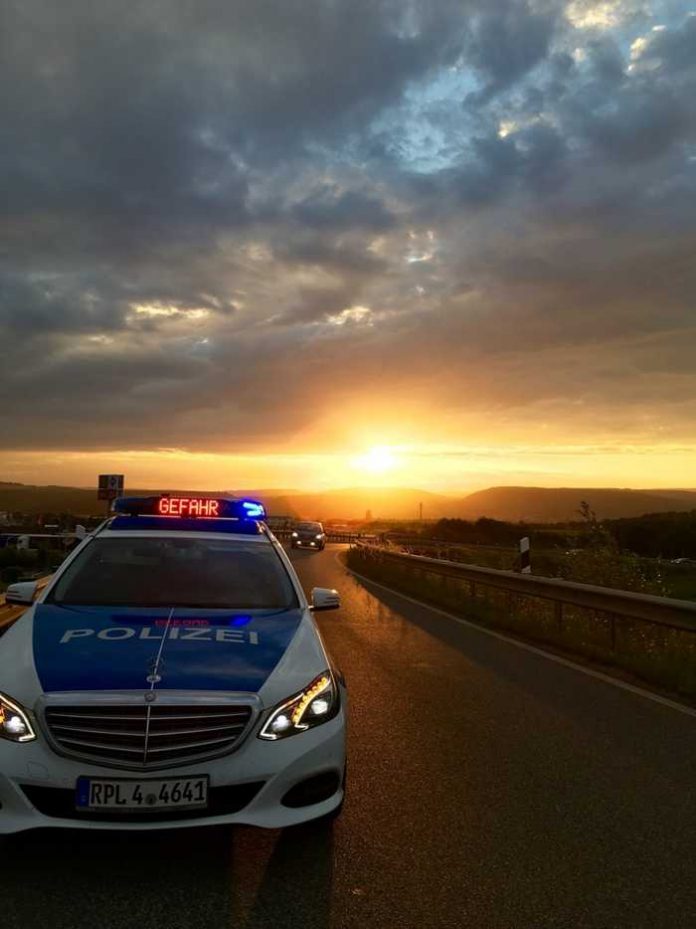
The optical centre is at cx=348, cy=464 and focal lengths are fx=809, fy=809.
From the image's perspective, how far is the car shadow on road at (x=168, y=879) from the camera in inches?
129

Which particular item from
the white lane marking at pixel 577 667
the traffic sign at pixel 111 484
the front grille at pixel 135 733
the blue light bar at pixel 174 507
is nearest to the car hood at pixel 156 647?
the front grille at pixel 135 733

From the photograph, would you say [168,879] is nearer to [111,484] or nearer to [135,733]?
[135,733]

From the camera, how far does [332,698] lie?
4176 mm

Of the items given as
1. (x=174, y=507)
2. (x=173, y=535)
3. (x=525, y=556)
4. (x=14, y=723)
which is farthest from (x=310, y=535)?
(x=14, y=723)

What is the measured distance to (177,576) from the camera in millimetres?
5746

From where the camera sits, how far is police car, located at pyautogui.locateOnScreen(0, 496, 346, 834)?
3.58 m

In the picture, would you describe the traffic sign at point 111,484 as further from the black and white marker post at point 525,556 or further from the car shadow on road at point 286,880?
the car shadow on road at point 286,880

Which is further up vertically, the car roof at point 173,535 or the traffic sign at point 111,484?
the traffic sign at point 111,484

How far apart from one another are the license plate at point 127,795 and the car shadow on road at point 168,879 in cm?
12

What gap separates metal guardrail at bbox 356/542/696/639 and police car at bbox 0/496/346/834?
569cm

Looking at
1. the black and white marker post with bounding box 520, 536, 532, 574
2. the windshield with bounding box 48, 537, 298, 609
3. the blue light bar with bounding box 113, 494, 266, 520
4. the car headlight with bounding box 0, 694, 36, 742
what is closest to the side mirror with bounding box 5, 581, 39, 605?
the windshield with bounding box 48, 537, 298, 609

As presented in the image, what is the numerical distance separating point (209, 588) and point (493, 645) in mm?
6497

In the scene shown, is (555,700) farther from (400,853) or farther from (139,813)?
(139,813)

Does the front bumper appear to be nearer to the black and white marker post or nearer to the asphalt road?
the asphalt road
